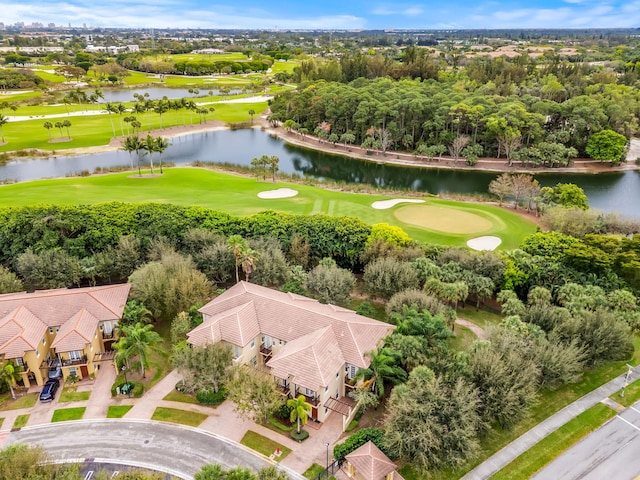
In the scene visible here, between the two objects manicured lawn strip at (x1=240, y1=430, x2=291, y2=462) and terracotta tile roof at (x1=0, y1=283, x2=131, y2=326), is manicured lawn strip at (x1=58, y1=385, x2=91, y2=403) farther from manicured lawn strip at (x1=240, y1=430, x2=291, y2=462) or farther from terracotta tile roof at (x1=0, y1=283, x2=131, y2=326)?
manicured lawn strip at (x1=240, y1=430, x2=291, y2=462)

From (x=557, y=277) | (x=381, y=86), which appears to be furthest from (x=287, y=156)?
(x=557, y=277)

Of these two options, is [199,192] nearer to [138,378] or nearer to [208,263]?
[208,263]

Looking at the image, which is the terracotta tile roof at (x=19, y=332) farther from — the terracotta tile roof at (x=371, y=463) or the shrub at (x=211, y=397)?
the terracotta tile roof at (x=371, y=463)

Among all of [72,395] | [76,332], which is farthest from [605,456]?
[76,332]

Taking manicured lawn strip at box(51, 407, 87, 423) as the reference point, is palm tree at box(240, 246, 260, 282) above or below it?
above

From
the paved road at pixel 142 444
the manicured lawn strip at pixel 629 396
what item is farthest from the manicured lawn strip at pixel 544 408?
the paved road at pixel 142 444

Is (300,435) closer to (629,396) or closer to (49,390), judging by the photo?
(49,390)

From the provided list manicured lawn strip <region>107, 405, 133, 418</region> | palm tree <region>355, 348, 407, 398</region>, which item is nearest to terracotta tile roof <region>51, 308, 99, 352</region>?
manicured lawn strip <region>107, 405, 133, 418</region>
